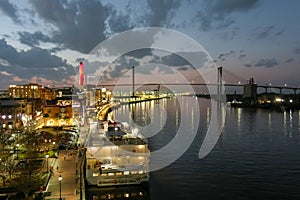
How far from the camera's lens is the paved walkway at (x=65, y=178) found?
17.8ft

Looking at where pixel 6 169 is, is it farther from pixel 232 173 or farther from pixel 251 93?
pixel 251 93

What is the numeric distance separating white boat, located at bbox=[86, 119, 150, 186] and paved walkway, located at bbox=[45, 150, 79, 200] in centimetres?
46

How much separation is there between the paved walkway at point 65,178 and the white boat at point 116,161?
0.46 meters

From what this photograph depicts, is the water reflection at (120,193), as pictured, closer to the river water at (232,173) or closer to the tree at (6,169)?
the river water at (232,173)

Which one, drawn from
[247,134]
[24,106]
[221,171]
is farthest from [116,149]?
[24,106]

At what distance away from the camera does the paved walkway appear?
5426 mm

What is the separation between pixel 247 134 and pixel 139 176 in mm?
9015

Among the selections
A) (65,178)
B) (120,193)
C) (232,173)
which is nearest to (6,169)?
(65,178)

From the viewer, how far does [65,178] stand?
6316 mm

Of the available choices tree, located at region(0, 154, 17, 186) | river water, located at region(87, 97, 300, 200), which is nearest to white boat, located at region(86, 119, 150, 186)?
river water, located at region(87, 97, 300, 200)

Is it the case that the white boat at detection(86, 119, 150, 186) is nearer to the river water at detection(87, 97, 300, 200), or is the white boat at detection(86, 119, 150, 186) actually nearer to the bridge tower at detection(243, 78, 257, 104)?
the river water at detection(87, 97, 300, 200)

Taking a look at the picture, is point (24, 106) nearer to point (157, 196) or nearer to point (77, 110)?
point (77, 110)

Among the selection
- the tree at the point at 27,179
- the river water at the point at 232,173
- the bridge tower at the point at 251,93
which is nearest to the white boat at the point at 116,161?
the river water at the point at 232,173

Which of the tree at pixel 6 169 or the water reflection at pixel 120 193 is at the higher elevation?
the tree at pixel 6 169
